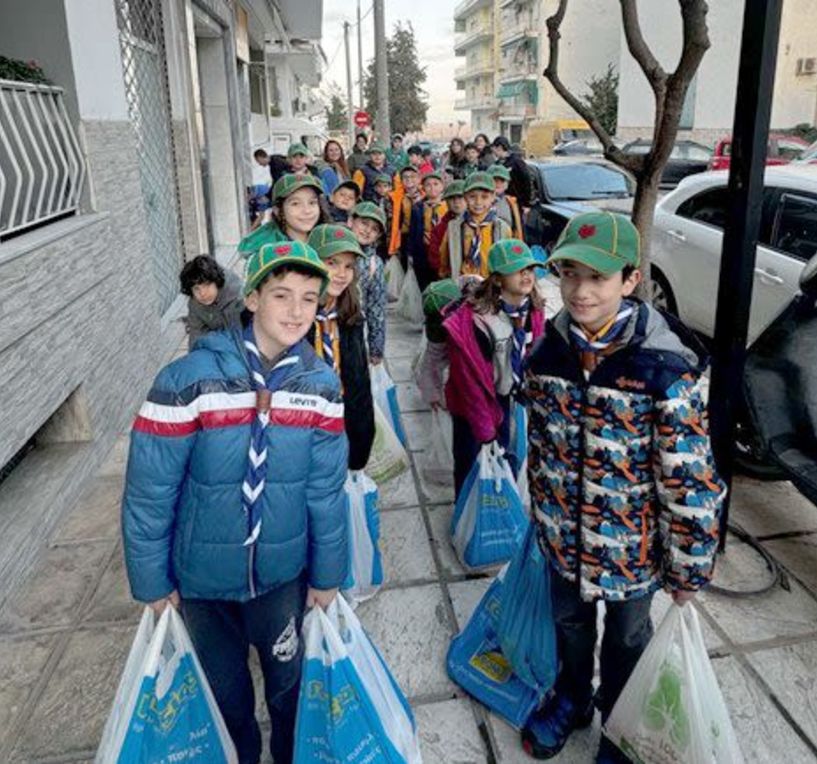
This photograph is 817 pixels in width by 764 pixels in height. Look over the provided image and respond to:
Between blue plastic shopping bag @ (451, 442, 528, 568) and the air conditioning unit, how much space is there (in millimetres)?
31808

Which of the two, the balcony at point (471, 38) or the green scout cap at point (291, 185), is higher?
the balcony at point (471, 38)

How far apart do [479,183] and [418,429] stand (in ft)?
5.82

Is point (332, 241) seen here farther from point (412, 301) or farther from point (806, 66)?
point (806, 66)

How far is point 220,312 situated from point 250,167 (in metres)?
11.1

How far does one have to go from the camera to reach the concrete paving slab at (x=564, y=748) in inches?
92.4

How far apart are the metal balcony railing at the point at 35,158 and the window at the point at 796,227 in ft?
15.6

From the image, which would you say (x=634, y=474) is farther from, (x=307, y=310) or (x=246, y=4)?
(x=246, y=4)

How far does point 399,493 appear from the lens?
4137 millimetres

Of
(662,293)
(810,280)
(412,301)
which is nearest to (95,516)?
(810,280)

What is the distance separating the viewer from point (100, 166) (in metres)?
4.88

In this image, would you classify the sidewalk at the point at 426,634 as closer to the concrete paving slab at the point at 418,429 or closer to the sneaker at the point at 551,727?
the sneaker at the point at 551,727

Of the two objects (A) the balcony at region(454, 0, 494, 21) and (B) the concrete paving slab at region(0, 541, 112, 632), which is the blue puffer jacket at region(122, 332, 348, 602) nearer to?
(B) the concrete paving slab at region(0, 541, 112, 632)

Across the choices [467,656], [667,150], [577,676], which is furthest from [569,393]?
[667,150]

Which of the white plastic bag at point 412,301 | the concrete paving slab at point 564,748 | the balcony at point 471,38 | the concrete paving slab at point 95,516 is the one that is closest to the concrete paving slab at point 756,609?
the concrete paving slab at point 564,748
